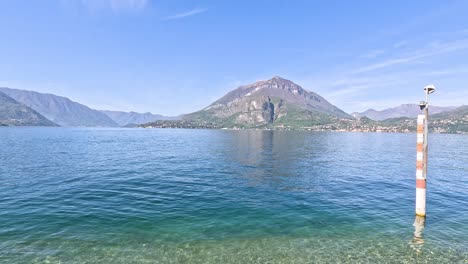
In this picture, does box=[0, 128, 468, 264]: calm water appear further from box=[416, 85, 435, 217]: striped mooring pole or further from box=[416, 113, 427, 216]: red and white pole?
box=[416, 113, 427, 216]: red and white pole

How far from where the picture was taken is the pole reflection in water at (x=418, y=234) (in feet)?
61.5

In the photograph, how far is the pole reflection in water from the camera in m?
18.7

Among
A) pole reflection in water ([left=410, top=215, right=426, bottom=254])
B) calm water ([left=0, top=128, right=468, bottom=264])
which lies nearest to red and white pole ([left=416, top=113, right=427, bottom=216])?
pole reflection in water ([left=410, top=215, right=426, bottom=254])

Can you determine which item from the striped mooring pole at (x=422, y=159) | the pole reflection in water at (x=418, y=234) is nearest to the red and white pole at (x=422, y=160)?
the striped mooring pole at (x=422, y=159)

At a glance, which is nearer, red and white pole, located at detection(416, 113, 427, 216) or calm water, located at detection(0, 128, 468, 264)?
calm water, located at detection(0, 128, 468, 264)

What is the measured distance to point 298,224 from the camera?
76.4ft

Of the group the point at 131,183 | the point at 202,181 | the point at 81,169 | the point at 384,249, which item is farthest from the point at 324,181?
the point at 81,169

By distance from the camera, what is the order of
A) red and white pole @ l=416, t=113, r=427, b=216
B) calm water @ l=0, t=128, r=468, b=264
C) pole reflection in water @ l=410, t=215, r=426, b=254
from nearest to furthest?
calm water @ l=0, t=128, r=468, b=264, pole reflection in water @ l=410, t=215, r=426, b=254, red and white pole @ l=416, t=113, r=427, b=216

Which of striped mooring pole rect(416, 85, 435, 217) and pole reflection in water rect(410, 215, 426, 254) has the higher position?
striped mooring pole rect(416, 85, 435, 217)

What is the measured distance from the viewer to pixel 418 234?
2102cm

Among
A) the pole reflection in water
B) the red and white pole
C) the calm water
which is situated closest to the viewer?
the calm water

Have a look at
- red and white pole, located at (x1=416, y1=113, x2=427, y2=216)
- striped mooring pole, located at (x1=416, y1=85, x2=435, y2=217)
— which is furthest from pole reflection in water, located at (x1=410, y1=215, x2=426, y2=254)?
red and white pole, located at (x1=416, y1=113, x2=427, y2=216)

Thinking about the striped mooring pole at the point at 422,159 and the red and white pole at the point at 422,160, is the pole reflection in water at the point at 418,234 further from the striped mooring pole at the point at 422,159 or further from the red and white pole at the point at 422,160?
the red and white pole at the point at 422,160

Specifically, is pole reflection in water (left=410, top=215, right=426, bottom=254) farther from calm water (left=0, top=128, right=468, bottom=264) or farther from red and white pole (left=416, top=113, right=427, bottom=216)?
red and white pole (left=416, top=113, right=427, bottom=216)
